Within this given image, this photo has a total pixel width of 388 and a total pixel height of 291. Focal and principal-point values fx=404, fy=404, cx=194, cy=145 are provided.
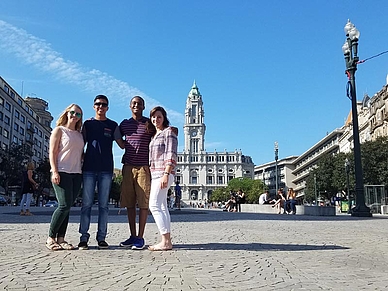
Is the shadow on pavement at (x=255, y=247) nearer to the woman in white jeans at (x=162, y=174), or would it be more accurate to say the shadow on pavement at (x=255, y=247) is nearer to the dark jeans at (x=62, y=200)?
the woman in white jeans at (x=162, y=174)

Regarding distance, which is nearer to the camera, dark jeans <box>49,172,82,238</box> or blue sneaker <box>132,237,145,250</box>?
dark jeans <box>49,172,82,238</box>

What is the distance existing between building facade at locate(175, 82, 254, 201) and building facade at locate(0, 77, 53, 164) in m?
79.0

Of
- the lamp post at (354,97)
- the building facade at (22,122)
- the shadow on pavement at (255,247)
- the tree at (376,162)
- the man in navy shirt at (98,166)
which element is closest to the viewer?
the man in navy shirt at (98,166)

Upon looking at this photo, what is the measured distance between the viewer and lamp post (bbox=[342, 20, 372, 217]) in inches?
761

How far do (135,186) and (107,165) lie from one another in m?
0.53

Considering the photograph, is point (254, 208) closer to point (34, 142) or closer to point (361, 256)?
point (361, 256)

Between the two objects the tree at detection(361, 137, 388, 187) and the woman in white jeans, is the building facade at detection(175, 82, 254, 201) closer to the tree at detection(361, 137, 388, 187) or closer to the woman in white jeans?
the tree at detection(361, 137, 388, 187)

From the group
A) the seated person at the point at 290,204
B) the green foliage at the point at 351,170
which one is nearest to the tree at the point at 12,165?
the green foliage at the point at 351,170

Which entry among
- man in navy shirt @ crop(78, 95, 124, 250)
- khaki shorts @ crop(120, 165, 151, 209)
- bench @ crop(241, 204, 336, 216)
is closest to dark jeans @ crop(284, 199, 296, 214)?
bench @ crop(241, 204, 336, 216)

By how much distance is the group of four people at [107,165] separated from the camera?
5.82 m

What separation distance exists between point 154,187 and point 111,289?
244cm

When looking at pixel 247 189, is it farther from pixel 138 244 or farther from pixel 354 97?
pixel 138 244

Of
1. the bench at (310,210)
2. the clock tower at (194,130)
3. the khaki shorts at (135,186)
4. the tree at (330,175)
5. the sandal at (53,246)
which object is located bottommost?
the sandal at (53,246)

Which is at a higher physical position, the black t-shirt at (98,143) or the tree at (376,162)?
the tree at (376,162)
